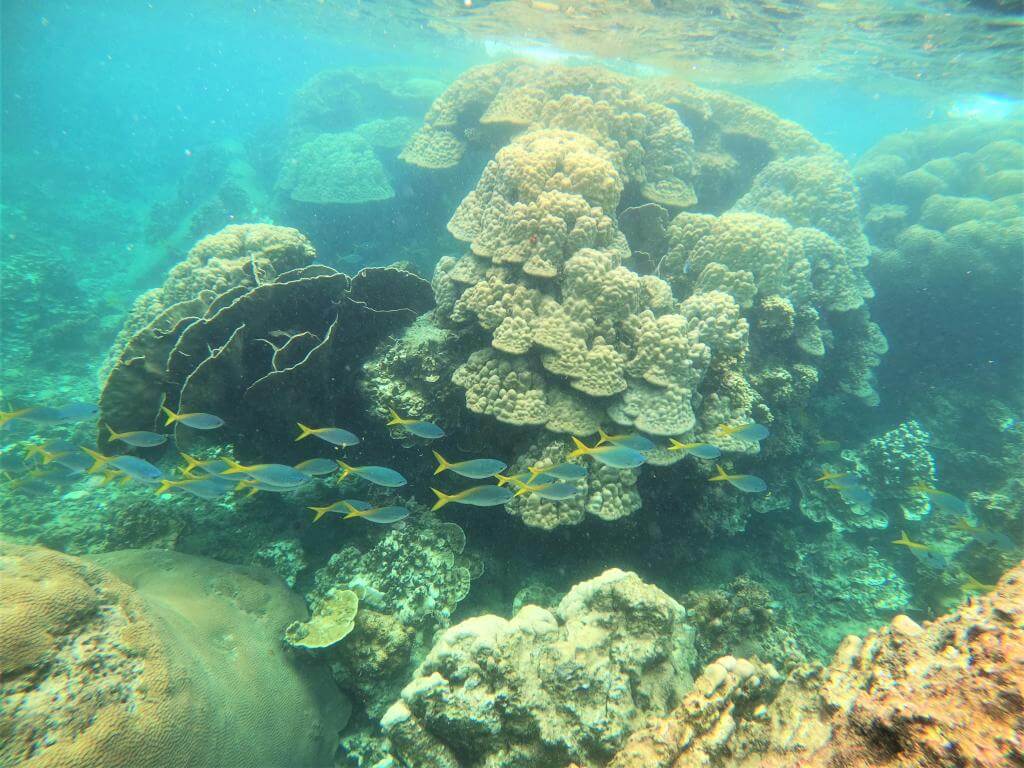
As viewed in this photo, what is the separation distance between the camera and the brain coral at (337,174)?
1358cm

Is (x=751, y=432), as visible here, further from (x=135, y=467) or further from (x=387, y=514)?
(x=135, y=467)

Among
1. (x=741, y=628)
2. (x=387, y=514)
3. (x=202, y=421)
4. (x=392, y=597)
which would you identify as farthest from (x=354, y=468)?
(x=741, y=628)

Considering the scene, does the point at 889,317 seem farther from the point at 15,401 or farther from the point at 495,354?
the point at 15,401

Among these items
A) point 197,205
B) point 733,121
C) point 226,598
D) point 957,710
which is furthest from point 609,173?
point 197,205

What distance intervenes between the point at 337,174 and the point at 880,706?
16398mm

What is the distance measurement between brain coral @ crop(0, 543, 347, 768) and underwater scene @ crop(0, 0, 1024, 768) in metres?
0.02

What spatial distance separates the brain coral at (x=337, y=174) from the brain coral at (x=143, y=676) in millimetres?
12293

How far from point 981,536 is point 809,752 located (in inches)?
285

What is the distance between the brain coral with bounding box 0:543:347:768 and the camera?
2.29 metres

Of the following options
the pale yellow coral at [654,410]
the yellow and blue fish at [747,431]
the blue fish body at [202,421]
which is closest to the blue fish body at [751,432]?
the yellow and blue fish at [747,431]

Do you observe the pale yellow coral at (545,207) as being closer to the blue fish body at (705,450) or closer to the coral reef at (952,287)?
the blue fish body at (705,450)

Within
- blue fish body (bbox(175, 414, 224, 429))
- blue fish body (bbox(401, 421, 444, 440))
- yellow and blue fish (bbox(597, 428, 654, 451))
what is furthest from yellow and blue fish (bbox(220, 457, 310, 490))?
yellow and blue fish (bbox(597, 428, 654, 451))

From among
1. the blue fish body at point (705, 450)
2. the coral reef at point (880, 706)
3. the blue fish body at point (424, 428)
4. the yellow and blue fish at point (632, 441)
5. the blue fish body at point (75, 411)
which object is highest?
the coral reef at point (880, 706)

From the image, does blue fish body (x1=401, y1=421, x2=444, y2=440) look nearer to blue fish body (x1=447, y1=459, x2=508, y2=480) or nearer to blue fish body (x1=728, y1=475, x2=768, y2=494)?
blue fish body (x1=447, y1=459, x2=508, y2=480)
